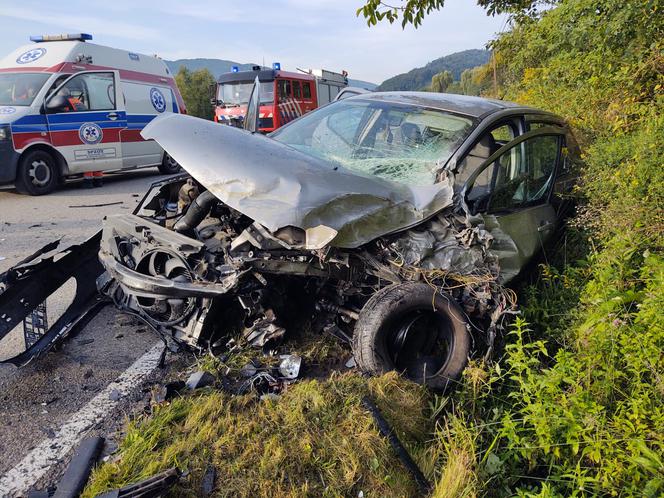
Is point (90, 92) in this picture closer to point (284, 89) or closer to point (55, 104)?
point (55, 104)

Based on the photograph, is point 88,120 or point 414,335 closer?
point 414,335

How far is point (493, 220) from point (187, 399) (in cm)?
223

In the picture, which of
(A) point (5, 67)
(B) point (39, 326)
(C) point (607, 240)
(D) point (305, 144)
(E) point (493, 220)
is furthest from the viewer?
(A) point (5, 67)

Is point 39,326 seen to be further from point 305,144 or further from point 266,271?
point 305,144

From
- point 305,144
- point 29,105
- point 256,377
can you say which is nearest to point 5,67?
point 29,105

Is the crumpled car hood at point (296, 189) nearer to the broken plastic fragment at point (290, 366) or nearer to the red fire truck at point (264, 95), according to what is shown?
the broken plastic fragment at point (290, 366)

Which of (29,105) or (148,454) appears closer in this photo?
(148,454)

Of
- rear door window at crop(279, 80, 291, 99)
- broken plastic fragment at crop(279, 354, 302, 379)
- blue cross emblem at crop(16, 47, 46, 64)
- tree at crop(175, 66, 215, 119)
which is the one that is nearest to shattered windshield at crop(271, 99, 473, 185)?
broken plastic fragment at crop(279, 354, 302, 379)

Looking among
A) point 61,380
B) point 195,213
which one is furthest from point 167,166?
point 61,380

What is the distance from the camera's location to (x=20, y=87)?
815 cm

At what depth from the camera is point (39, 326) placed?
3049 mm

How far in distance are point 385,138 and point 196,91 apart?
23.7m

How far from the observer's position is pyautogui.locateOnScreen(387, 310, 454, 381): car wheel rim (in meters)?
2.88

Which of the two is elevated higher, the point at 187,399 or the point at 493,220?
A: the point at 493,220
